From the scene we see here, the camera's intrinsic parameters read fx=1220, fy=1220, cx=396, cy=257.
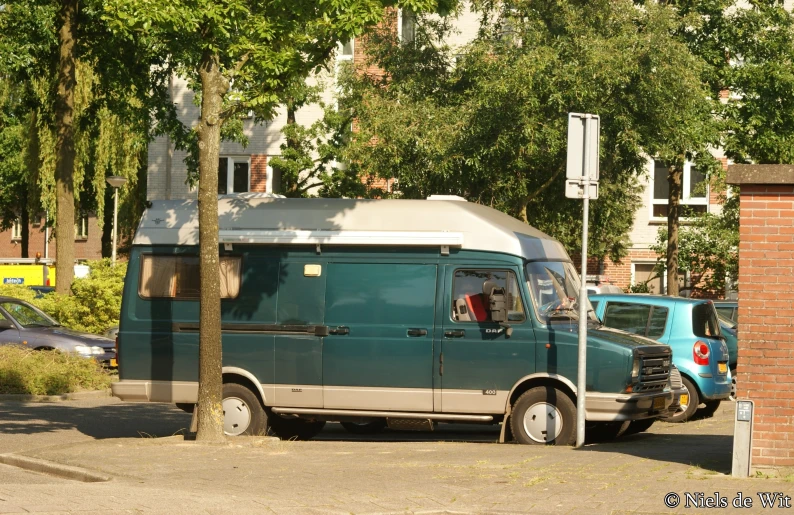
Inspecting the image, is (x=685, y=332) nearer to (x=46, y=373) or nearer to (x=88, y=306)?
(x=46, y=373)

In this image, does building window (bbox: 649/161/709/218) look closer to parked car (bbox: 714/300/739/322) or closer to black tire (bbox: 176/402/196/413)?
parked car (bbox: 714/300/739/322)

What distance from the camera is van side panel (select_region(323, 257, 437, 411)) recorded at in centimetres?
1376

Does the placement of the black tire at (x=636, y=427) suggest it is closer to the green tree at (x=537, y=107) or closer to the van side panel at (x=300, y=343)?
the van side panel at (x=300, y=343)

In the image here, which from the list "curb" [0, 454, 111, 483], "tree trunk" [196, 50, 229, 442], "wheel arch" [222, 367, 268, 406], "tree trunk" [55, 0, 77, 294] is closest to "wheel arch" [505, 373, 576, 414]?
"wheel arch" [222, 367, 268, 406]

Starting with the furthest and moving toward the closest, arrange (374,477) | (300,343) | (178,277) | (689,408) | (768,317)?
(689,408) → (178,277) → (300,343) → (374,477) → (768,317)

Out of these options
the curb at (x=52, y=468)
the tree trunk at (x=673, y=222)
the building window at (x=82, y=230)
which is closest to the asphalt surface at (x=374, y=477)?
the curb at (x=52, y=468)

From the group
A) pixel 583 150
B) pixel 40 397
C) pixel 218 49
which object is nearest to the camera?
pixel 218 49

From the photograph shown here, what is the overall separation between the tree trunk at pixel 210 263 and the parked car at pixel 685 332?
6.29 m

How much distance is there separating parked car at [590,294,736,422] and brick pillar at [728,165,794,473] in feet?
21.7

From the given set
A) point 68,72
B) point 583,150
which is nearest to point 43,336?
point 68,72

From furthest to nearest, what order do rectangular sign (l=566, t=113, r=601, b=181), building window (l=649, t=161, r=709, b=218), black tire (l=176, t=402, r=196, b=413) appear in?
building window (l=649, t=161, r=709, b=218), black tire (l=176, t=402, r=196, b=413), rectangular sign (l=566, t=113, r=601, b=181)

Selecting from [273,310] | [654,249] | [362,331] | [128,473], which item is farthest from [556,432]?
[654,249]

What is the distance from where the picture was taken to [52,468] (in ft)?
37.5

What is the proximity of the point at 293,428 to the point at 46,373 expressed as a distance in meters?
6.85
